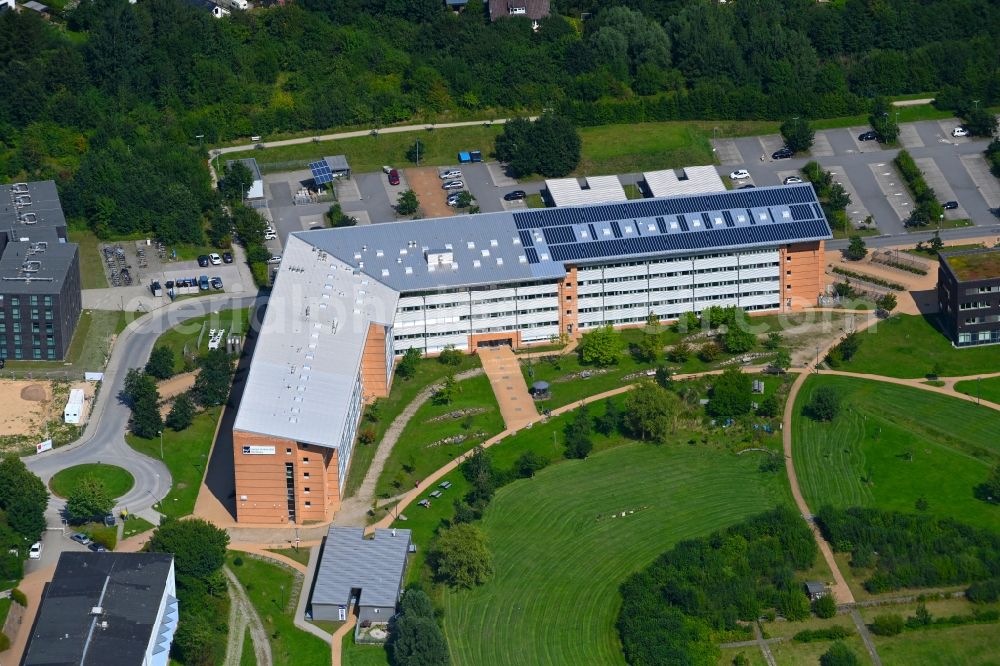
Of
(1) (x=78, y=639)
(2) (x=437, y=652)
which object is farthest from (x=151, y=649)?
(2) (x=437, y=652)

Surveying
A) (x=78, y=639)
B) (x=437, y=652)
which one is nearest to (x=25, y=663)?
(x=78, y=639)

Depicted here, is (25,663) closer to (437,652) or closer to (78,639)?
(78,639)

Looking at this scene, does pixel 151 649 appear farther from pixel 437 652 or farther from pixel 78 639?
pixel 437 652

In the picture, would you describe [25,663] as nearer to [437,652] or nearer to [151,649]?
[151,649]
